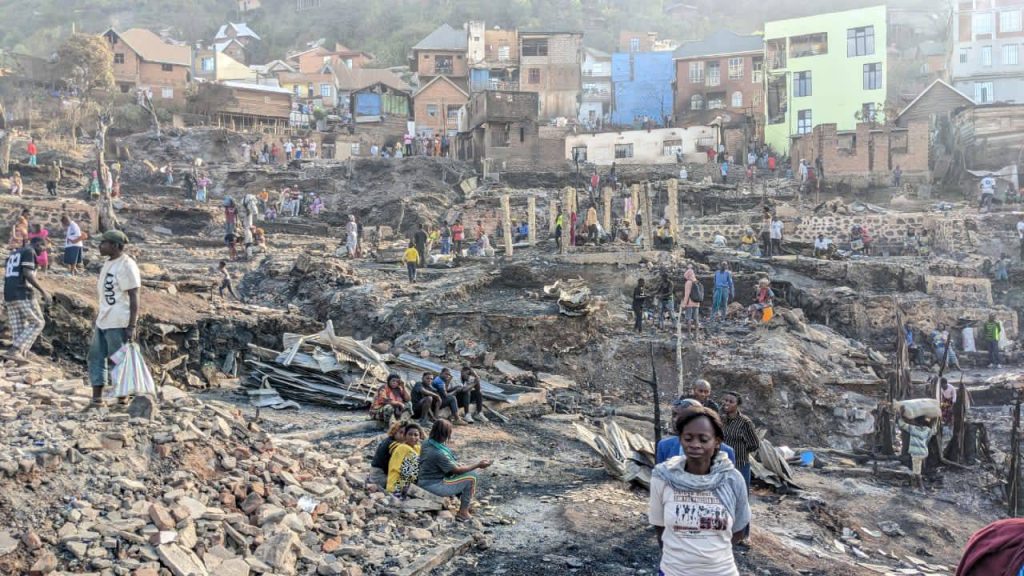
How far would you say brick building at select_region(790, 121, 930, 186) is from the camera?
34.0 metres

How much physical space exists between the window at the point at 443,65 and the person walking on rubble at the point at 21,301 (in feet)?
153

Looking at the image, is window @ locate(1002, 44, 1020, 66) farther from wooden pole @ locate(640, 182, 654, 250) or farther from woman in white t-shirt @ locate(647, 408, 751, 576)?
woman in white t-shirt @ locate(647, 408, 751, 576)

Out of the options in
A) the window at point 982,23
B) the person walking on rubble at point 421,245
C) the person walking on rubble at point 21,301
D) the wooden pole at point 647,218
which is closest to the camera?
the person walking on rubble at point 21,301

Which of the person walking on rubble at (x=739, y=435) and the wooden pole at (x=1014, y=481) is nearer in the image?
the person walking on rubble at (x=739, y=435)

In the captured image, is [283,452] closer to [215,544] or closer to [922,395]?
[215,544]

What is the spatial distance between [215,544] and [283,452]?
6.38 ft

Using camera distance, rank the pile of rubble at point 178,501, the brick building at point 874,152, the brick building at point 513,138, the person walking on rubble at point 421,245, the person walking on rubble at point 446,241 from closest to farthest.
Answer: the pile of rubble at point 178,501
the person walking on rubble at point 421,245
the person walking on rubble at point 446,241
the brick building at point 874,152
the brick building at point 513,138

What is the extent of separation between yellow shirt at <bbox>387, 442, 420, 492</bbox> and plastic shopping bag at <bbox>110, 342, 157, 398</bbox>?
201 cm

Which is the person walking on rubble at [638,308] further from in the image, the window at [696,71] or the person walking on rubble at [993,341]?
the window at [696,71]

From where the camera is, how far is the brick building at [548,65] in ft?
168

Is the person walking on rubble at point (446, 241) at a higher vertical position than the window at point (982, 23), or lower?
lower

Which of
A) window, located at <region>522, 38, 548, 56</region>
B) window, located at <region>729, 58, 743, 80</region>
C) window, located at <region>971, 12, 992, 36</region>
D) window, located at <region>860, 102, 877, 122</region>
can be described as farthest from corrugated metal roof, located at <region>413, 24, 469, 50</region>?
window, located at <region>971, 12, 992, 36</region>

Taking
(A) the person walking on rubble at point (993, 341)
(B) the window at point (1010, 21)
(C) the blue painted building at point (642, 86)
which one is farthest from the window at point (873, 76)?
(A) the person walking on rubble at point (993, 341)

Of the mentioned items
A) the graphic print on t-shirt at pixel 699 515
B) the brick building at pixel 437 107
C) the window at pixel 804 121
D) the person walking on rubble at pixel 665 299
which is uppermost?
the brick building at pixel 437 107
